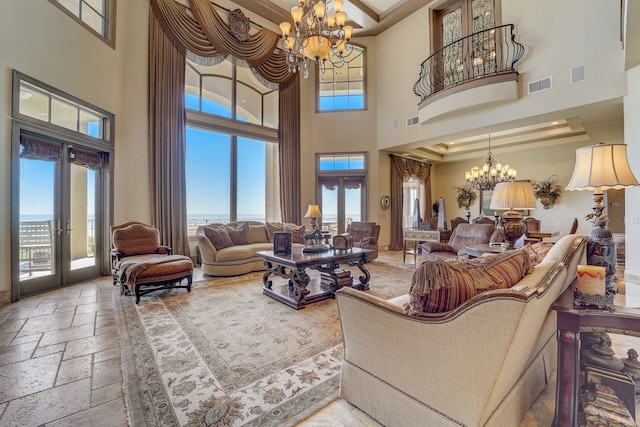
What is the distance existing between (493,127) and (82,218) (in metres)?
7.74

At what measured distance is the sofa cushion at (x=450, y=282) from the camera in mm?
1244

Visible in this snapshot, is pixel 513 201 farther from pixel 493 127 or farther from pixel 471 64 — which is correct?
pixel 471 64

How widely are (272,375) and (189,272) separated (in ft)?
8.12

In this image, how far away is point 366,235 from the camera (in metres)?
6.47

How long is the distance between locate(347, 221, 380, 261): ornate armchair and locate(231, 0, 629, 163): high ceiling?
2.49m

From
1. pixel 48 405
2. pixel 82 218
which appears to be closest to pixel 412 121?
pixel 82 218

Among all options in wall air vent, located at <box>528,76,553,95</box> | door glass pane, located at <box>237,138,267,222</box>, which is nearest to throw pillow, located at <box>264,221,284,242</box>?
door glass pane, located at <box>237,138,267,222</box>

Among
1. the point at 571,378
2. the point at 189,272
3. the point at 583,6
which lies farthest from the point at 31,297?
the point at 583,6

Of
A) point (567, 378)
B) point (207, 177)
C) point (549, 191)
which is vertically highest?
point (207, 177)

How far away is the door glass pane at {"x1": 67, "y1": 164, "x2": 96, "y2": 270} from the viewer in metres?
4.47

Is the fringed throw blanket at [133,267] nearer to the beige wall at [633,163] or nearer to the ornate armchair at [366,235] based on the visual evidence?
the ornate armchair at [366,235]

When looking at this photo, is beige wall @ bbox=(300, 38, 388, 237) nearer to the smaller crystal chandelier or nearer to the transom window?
the smaller crystal chandelier

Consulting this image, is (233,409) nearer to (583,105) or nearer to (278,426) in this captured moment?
(278,426)

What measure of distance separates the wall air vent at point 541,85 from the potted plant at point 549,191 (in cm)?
429
